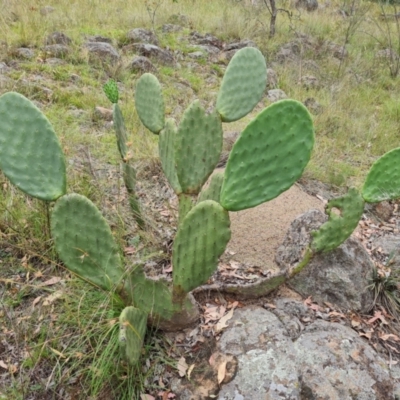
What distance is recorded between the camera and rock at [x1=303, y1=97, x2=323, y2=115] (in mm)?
4797

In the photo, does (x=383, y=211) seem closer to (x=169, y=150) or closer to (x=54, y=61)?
(x=169, y=150)

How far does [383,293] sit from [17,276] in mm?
1828

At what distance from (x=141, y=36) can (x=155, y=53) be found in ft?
2.10

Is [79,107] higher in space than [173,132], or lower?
lower

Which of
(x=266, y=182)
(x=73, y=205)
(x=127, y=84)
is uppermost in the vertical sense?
(x=266, y=182)

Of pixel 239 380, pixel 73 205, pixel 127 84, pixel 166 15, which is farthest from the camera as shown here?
pixel 166 15

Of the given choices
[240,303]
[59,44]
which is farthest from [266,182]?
[59,44]

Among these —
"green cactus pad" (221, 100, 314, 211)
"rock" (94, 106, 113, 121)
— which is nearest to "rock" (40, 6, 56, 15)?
"rock" (94, 106, 113, 121)

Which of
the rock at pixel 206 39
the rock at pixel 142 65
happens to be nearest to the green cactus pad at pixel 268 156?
the rock at pixel 142 65

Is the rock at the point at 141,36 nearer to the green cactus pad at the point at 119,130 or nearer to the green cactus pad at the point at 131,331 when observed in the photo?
the green cactus pad at the point at 119,130

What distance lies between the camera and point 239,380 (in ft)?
5.72

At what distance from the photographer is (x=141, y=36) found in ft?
20.2

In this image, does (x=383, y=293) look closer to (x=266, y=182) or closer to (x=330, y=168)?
(x=266, y=182)

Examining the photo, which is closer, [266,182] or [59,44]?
[266,182]
